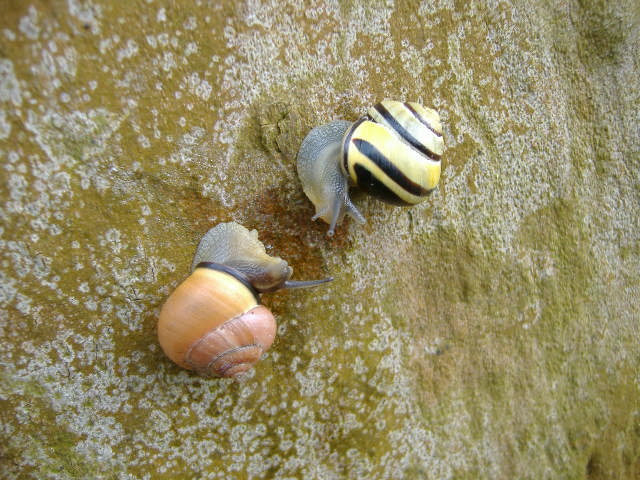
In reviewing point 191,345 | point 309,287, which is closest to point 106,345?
point 191,345

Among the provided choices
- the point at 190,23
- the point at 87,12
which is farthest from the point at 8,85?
the point at 190,23

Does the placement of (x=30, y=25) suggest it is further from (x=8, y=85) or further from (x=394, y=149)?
(x=394, y=149)

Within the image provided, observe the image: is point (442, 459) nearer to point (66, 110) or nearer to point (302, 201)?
point (302, 201)

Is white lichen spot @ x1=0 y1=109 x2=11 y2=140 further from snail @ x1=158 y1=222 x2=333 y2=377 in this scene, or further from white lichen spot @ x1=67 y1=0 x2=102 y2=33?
snail @ x1=158 y1=222 x2=333 y2=377

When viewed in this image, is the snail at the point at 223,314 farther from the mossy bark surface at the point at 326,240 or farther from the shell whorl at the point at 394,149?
the shell whorl at the point at 394,149

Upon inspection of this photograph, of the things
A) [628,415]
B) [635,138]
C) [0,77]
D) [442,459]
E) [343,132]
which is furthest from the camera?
[628,415]

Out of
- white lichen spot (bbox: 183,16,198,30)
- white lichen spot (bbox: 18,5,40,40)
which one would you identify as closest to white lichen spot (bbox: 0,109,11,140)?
white lichen spot (bbox: 18,5,40,40)
